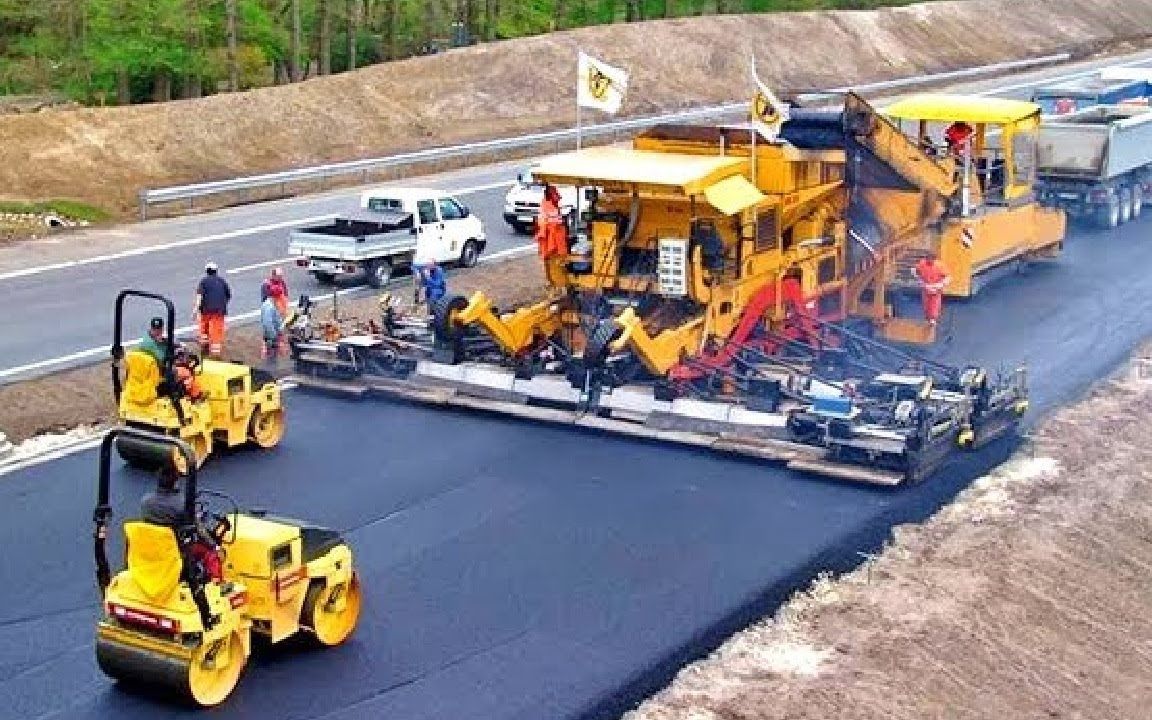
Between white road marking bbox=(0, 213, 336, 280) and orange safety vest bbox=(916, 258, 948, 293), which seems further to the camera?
white road marking bbox=(0, 213, 336, 280)

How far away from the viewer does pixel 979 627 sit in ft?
42.8

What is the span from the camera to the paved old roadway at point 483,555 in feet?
38.2

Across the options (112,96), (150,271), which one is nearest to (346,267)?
(150,271)

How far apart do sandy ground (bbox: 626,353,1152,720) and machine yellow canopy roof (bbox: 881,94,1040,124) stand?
9939 millimetres

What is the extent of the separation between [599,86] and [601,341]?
16.4ft

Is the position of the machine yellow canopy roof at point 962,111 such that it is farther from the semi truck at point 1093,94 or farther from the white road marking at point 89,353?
the white road marking at point 89,353

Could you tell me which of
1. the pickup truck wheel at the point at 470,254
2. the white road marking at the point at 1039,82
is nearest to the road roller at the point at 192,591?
the pickup truck wheel at the point at 470,254

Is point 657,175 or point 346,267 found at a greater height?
point 657,175

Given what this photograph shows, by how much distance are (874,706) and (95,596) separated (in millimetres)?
6255

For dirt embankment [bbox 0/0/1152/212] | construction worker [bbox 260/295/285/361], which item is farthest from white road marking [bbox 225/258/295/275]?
dirt embankment [bbox 0/0/1152/212]

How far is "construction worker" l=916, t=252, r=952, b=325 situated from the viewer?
21875mm

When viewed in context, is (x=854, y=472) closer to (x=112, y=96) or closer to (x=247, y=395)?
(x=247, y=395)

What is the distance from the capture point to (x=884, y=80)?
57719 millimetres

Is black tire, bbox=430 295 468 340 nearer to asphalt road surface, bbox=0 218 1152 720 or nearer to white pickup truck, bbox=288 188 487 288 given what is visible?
asphalt road surface, bbox=0 218 1152 720
